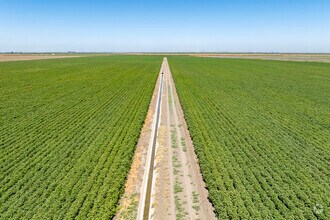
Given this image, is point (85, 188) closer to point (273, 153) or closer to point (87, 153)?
point (87, 153)

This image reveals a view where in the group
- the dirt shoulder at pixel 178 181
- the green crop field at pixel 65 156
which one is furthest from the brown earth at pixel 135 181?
the dirt shoulder at pixel 178 181

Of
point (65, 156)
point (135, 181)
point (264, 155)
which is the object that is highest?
point (65, 156)

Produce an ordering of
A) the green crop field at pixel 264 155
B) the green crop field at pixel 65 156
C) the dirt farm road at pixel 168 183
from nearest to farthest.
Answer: the dirt farm road at pixel 168 183, the green crop field at pixel 65 156, the green crop field at pixel 264 155

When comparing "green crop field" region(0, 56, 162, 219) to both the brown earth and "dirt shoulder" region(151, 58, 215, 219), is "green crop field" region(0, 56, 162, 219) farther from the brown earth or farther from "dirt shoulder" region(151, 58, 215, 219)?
"dirt shoulder" region(151, 58, 215, 219)

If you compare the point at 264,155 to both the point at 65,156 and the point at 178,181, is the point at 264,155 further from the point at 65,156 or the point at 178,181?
the point at 65,156

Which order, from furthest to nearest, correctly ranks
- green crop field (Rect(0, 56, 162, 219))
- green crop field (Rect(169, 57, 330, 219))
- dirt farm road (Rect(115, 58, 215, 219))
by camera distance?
green crop field (Rect(169, 57, 330, 219)) < green crop field (Rect(0, 56, 162, 219)) < dirt farm road (Rect(115, 58, 215, 219))

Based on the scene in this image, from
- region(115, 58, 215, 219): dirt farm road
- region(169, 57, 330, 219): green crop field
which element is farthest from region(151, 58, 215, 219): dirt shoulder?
region(169, 57, 330, 219): green crop field

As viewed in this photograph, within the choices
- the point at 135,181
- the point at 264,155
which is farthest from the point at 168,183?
the point at 264,155

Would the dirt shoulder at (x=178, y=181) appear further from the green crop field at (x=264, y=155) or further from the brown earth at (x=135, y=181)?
the brown earth at (x=135, y=181)
